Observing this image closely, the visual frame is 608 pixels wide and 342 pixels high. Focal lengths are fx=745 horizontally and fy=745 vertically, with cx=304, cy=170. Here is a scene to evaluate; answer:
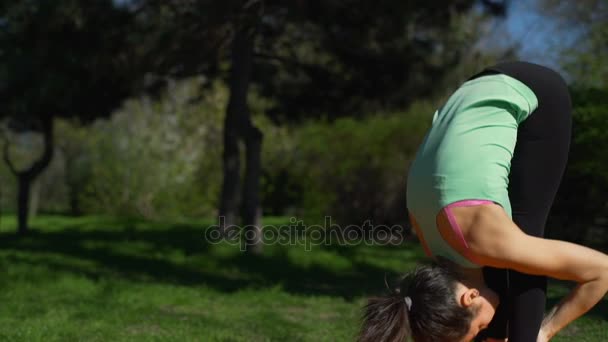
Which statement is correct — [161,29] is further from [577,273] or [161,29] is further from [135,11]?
[577,273]

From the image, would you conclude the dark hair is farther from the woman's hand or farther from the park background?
the park background

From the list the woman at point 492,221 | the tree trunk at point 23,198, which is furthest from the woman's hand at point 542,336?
the tree trunk at point 23,198

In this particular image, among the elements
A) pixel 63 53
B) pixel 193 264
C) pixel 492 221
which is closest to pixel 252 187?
pixel 193 264

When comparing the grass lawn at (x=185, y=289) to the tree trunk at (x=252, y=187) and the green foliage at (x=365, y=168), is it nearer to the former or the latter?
the tree trunk at (x=252, y=187)

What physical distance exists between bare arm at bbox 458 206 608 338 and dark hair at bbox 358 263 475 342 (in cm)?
18

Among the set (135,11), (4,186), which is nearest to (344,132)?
(135,11)

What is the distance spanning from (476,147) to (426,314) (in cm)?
56

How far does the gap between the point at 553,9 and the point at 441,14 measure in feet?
14.4

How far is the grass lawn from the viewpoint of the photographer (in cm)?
484

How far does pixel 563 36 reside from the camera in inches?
470

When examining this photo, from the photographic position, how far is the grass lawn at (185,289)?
484cm

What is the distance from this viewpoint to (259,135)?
32.8 ft

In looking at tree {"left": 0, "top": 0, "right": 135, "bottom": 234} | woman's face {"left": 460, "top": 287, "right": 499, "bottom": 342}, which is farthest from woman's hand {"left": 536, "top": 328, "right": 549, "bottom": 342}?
tree {"left": 0, "top": 0, "right": 135, "bottom": 234}

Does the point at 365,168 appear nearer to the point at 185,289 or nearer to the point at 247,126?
the point at 247,126
